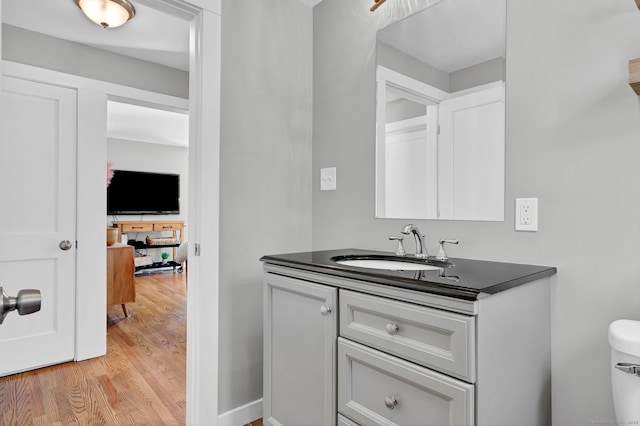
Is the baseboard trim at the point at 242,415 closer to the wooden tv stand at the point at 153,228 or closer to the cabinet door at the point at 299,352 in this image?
the cabinet door at the point at 299,352

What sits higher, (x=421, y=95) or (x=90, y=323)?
(x=421, y=95)

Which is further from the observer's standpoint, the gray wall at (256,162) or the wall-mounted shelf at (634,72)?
the gray wall at (256,162)

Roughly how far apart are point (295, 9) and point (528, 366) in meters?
2.09

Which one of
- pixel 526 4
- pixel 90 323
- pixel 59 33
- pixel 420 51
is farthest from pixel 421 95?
pixel 90 323

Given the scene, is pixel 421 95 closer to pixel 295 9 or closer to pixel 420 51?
pixel 420 51

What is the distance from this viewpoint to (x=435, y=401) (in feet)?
3.23

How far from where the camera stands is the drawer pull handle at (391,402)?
42.4 inches

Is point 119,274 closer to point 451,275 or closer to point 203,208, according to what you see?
point 203,208

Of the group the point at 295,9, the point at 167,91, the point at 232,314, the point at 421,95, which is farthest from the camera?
the point at 167,91

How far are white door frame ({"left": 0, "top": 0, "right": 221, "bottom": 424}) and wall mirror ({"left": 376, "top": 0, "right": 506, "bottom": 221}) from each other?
809mm

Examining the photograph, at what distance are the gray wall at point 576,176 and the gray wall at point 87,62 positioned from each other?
9.27 feet

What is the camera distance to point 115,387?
231 cm

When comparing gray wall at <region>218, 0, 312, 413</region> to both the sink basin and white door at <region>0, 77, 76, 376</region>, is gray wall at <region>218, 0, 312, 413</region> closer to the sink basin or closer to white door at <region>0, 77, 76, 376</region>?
the sink basin

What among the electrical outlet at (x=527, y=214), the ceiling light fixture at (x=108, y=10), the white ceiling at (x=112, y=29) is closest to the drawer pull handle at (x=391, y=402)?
the electrical outlet at (x=527, y=214)
